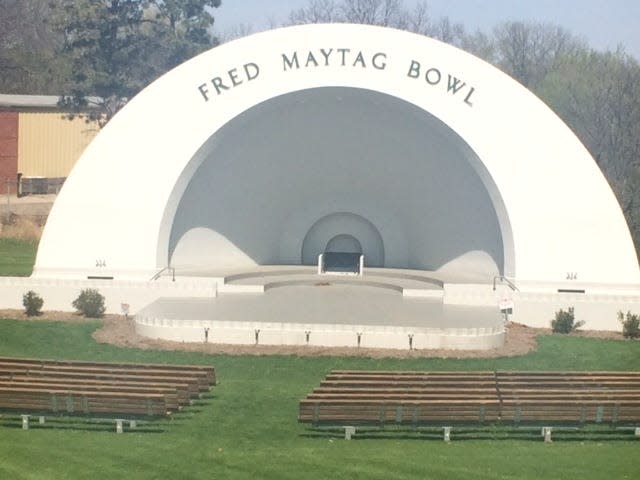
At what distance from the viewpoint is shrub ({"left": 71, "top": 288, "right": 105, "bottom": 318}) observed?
34344mm

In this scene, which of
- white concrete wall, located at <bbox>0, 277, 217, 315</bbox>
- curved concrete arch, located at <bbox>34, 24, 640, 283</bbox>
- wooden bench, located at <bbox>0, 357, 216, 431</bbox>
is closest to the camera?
wooden bench, located at <bbox>0, 357, 216, 431</bbox>

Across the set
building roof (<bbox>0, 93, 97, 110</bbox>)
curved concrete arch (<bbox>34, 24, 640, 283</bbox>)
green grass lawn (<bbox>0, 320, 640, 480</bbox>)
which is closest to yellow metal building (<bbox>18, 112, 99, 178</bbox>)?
building roof (<bbox>0, 93, 97, 110</bbox>)

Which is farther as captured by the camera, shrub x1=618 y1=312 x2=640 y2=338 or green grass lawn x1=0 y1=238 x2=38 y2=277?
green grass lawn x1=0 y1=238 x2=38 y2=277

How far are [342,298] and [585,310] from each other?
22.2 feet

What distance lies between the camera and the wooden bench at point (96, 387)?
22547mm

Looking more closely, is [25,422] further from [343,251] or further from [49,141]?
[49,141]

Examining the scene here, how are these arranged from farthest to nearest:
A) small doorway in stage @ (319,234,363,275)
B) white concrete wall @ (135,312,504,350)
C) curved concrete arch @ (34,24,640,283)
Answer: small doorway in stage @ (319,234,363,275) → curved concrete arch @ (34,24,640,283) → white concrete wall @ (135,312,504,350)

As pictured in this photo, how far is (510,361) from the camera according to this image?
29.7m

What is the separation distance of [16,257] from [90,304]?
49.9 ft

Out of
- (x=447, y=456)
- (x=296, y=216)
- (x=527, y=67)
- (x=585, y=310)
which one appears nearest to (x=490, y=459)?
(x=447, y=456)

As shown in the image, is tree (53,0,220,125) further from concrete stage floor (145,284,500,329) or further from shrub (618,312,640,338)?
shrub (618,312,640,338)

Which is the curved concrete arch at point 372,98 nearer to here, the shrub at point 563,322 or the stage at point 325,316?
the shrub at point 563,322

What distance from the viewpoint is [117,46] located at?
2579 inches

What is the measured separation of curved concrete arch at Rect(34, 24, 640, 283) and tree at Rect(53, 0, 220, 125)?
27691 millimetres
